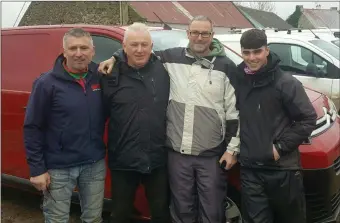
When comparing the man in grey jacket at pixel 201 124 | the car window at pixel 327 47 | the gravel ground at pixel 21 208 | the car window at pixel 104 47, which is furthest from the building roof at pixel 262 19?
the man in grey jacket at pixel 201 124

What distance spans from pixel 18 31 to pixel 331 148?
339cm

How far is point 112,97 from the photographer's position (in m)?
2.90

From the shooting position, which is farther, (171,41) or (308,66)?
(308,66)

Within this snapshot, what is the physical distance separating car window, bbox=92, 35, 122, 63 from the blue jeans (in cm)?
111

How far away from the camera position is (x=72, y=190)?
298 cm

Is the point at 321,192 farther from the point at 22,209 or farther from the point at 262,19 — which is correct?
the point at 262,19

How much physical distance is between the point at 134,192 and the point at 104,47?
144cm

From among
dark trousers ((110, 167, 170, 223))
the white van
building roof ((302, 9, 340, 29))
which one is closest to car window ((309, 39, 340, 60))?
the white van

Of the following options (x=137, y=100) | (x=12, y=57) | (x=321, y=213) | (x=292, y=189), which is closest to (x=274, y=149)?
(x=292, y=189)

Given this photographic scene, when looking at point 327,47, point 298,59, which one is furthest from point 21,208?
point 327,47

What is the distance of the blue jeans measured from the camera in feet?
9.43

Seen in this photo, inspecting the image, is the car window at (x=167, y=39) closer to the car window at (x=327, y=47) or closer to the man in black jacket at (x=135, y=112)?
the man in black jacket at (x=135, y=112)

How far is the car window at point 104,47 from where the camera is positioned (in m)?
3.65

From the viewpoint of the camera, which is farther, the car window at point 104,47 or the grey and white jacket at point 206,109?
the car window at point 104,47
